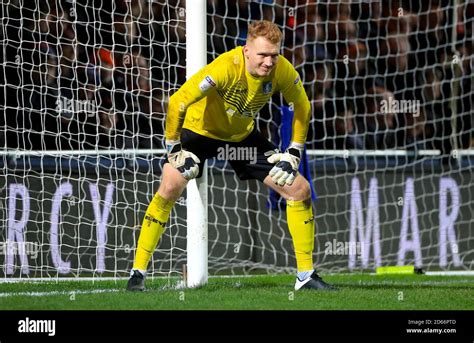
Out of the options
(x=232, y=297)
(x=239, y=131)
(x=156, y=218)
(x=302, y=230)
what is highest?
(x=239, y=131)

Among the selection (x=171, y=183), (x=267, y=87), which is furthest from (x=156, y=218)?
(x=267, y=87)

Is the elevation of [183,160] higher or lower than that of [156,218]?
higher

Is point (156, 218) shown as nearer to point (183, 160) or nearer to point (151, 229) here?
point (151, 229)

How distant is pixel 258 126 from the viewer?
968 cm

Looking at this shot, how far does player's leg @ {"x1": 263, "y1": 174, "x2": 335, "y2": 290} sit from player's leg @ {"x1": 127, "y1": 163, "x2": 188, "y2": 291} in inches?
25.4

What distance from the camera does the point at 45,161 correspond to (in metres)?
8.70

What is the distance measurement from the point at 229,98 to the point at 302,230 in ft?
3.45

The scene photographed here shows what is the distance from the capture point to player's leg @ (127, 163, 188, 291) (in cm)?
680
